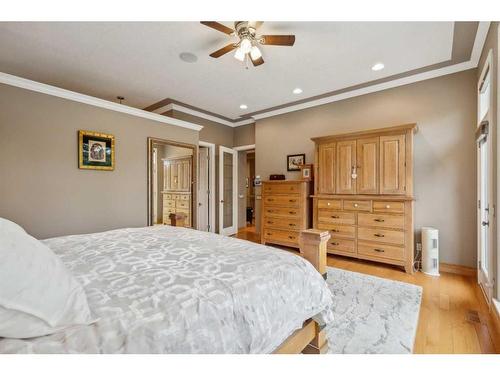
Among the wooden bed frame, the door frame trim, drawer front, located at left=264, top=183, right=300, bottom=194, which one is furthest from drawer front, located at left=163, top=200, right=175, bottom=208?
the wooden bed frame

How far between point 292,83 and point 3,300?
3.78 metres

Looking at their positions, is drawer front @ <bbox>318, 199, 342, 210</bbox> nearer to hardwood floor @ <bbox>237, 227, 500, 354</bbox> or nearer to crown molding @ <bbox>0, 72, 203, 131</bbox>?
hardwood floor @ <bbox>237, 227, 500, 354</bbox>

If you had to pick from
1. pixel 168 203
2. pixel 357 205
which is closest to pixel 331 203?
pixel 357 205

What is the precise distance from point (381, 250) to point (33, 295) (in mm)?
3589

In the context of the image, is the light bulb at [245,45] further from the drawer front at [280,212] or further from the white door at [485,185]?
the drawer front at [280,212]

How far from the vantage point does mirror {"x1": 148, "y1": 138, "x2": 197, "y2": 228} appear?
4.29 metres

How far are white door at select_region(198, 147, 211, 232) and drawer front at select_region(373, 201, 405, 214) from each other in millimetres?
3352

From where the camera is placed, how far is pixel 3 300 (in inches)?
24.3

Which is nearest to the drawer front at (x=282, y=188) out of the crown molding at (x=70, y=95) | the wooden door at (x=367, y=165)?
the wooden door at (x=367, y=165)

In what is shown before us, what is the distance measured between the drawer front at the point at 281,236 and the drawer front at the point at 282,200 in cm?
50

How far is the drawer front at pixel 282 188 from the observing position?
4066 millimetres

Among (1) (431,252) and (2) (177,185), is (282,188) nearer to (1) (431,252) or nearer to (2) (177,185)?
(2) (177,185)

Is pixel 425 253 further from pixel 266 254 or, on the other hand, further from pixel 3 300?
pixel 3 300

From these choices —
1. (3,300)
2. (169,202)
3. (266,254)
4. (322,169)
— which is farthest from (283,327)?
(169,202)
